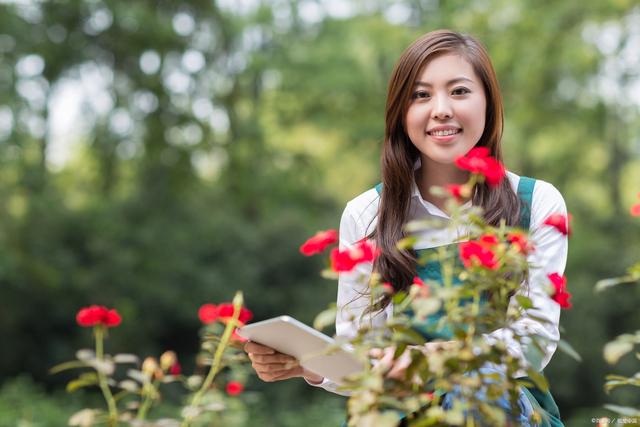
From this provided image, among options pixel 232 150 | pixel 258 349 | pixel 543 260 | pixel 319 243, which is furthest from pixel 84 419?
pixel 232 150

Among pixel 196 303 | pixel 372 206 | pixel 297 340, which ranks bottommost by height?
pixel 196 303

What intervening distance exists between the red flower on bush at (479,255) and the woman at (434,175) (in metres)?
0.53

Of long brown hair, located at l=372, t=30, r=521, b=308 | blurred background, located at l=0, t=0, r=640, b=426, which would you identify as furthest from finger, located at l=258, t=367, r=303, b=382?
blurred background, located at l=0, t=0, r=640, b=426

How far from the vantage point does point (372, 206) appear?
2186 millimetres

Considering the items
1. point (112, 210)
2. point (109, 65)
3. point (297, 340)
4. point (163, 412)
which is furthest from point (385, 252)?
point (109, 65)

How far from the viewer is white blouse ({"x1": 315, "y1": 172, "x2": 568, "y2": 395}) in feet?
5.81

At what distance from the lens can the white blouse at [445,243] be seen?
5.81 feet

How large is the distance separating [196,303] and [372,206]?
7758mm

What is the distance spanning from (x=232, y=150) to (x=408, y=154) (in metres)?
9.46

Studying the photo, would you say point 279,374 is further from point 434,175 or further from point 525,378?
point 434,175

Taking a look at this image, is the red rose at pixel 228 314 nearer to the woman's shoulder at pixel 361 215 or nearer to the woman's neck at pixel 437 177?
the woman's shoulder at pixel 361 215

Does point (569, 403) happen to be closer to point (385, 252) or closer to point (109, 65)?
point (109, 65)

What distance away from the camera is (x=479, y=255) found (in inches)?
53.7

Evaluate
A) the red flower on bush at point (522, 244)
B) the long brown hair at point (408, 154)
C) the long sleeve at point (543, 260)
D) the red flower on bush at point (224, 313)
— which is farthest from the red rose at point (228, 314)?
the red flower on bush at point (522, 244)
